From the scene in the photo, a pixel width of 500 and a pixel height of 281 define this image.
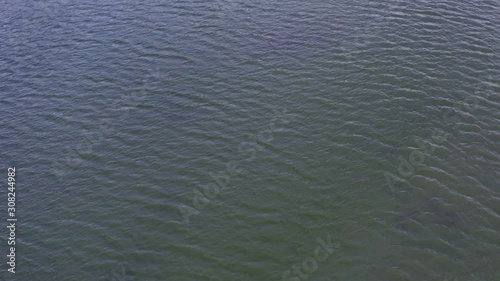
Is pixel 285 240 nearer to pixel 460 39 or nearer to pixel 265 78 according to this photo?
pixel 265 78

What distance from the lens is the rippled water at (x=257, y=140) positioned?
35.9 metres

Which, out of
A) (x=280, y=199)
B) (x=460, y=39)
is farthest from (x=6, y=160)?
(x=460, y=39)

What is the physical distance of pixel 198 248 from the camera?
36438 mm

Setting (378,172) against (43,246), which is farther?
(378,172)

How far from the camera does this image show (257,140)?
149 ft

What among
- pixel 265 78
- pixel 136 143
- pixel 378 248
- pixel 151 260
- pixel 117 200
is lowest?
pixel 151 260

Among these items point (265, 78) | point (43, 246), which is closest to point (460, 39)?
point (265, 78)

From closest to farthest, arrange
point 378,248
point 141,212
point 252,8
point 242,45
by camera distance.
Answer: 1. point 378,248
2. point 141,212
3. point 242,45
4. point 252,8

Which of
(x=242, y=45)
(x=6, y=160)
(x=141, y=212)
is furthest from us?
(x=242, y=45)

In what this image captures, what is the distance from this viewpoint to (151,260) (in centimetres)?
3572

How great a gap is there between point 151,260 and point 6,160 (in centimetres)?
1920

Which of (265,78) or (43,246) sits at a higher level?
(265,78)

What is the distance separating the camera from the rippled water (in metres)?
35.9

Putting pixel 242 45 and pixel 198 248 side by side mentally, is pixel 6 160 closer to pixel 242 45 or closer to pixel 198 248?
pixel 198 248
